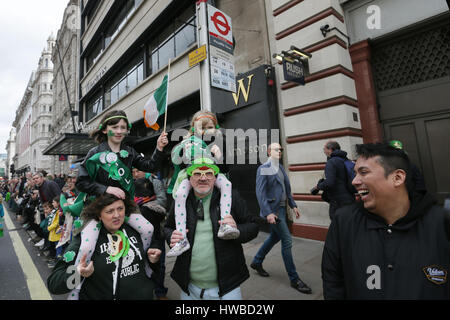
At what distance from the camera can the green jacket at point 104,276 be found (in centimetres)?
170

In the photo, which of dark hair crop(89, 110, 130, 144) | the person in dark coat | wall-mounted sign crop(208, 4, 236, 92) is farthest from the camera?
the person in dark coat

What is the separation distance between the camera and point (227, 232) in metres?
1.73

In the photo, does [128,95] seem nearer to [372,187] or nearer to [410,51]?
[410,51]

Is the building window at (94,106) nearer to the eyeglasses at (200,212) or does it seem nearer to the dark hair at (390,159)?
the eyeglasses at (200,212)

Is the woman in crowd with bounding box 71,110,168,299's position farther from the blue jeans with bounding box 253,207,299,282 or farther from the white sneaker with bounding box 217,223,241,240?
the blue jeans with bounding box 253,207,299,282

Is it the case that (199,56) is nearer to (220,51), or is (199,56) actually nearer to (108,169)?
(220,51)

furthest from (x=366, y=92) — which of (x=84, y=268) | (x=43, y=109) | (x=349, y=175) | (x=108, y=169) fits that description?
(x=43, y=109)

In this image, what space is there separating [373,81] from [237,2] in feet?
16.0

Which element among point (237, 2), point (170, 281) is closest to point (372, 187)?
point (170, 281)

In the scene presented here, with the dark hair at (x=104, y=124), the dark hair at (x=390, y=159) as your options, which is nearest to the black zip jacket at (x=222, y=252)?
the dark hair at (x=390, y=159)

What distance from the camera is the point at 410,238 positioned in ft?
4.32

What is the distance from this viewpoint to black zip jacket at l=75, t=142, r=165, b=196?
7.43 ft

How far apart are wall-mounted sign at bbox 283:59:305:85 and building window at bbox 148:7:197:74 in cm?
500

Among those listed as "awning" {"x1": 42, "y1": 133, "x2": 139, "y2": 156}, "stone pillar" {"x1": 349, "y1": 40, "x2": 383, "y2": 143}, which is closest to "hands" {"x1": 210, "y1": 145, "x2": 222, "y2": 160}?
"stone pillar" {"x1": 349, "y1": 40, "x2": 383, "y2": 143}
